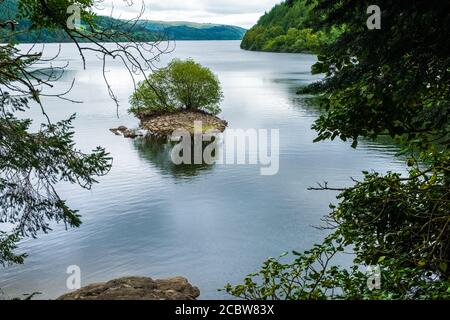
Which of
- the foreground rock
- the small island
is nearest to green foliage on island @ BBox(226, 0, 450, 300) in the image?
the foreground rock

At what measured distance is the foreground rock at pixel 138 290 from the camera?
13531 mm

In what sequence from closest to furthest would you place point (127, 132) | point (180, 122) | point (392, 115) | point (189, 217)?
point (392, 115) < point (189, 217) < point (127, 132) < point (180, 122)

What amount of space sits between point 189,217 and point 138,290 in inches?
372

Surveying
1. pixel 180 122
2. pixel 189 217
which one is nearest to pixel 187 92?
pixel 180 122

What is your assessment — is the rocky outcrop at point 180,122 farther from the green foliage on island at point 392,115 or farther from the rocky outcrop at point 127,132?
the green foliage on island at point 392,115

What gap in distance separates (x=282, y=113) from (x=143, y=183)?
24921 mm

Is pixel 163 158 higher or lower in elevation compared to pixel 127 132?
lower

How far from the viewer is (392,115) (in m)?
5.57

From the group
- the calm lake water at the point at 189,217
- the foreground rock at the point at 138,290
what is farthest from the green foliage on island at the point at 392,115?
the calm lake water at the point at 189,217

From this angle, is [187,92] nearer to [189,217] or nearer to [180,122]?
[180,122]

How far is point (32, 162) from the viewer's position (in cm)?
733

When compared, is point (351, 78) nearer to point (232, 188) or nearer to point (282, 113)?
point (232, 188)

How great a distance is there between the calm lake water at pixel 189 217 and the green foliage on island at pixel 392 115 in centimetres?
1005

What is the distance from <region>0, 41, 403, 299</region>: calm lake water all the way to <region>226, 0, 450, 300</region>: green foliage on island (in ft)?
33.0
